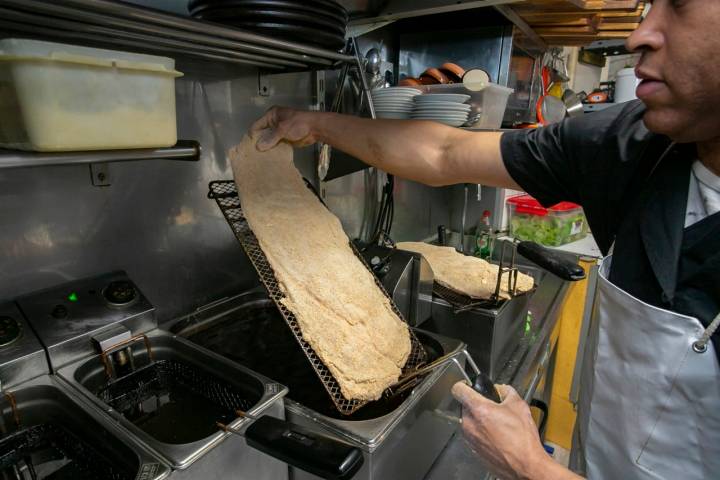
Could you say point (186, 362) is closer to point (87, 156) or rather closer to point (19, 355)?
point (19, 355)

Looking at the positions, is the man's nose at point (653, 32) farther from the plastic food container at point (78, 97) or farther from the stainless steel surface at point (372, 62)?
the stainless steel surface at point (372, 62)

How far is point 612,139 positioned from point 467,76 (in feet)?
2.20

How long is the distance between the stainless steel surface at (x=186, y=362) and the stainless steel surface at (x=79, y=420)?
0.04 feet

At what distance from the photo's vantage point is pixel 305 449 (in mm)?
598

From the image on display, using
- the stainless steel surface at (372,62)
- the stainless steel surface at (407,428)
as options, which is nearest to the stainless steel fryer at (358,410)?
the stainless steel surface at (407,428)

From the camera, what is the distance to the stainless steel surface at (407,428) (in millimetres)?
754

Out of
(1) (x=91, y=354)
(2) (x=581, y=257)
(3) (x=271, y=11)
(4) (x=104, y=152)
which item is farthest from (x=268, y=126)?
(2) (x=581, y=257)

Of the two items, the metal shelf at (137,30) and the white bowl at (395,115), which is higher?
the metal shelf at (137,30)

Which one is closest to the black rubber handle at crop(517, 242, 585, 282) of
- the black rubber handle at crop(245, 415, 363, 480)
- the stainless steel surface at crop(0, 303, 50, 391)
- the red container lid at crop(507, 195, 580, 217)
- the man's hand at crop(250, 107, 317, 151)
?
the man's hand at crop(250, 107, 317, 151)

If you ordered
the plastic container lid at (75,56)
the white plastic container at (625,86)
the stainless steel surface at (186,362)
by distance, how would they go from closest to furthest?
the plastic container lid at (75,56) → the stainless steel surface at (186,362) → the white plastic container at (625,86)

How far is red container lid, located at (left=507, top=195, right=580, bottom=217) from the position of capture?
2492 mm

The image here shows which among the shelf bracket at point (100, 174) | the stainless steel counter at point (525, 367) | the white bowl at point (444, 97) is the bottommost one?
the stainless steel counter at point (525, 367)

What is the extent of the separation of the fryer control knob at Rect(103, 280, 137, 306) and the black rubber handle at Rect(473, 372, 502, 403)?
78 cm

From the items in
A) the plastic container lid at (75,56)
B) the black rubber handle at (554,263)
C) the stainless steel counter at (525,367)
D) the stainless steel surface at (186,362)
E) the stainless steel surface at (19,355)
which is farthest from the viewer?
the black rubber handle at (554,263)
